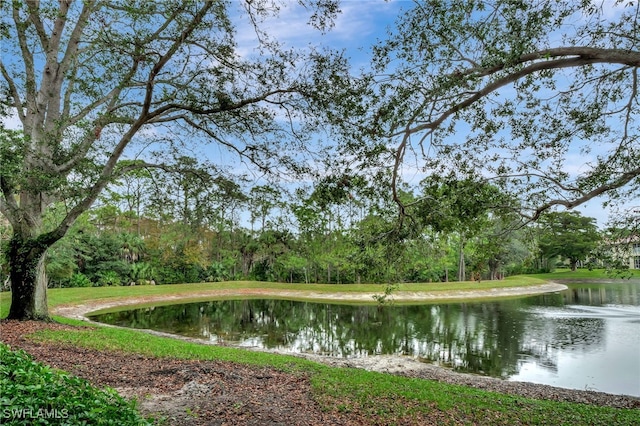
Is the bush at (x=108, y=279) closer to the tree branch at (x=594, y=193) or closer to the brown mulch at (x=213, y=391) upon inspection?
the brown mulch at (x=213, y=391)

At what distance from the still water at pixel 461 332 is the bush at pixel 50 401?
10.4 metres

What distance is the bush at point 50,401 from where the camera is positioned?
3.36m

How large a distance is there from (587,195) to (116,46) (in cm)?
975

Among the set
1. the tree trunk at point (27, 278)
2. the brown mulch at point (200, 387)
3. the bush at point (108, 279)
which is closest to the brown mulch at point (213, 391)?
the brown mulch at point (200, 387)

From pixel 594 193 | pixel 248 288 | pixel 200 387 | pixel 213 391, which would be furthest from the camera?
pixel 248 288

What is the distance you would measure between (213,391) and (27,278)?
812cm

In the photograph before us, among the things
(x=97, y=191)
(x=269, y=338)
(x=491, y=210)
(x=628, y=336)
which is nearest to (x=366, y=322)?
(x=269, y=338)

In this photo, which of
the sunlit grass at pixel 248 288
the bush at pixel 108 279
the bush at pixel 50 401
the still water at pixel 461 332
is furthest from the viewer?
the bush at pixel 108 279

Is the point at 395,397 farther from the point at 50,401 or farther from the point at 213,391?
the point at 50,401

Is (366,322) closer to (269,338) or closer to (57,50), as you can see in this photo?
(269,338)

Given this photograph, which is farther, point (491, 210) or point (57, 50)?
point (57, 50)

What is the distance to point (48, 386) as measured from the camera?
3938 millimetres

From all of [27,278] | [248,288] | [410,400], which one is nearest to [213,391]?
[410,400]

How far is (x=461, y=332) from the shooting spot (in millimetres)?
17578
